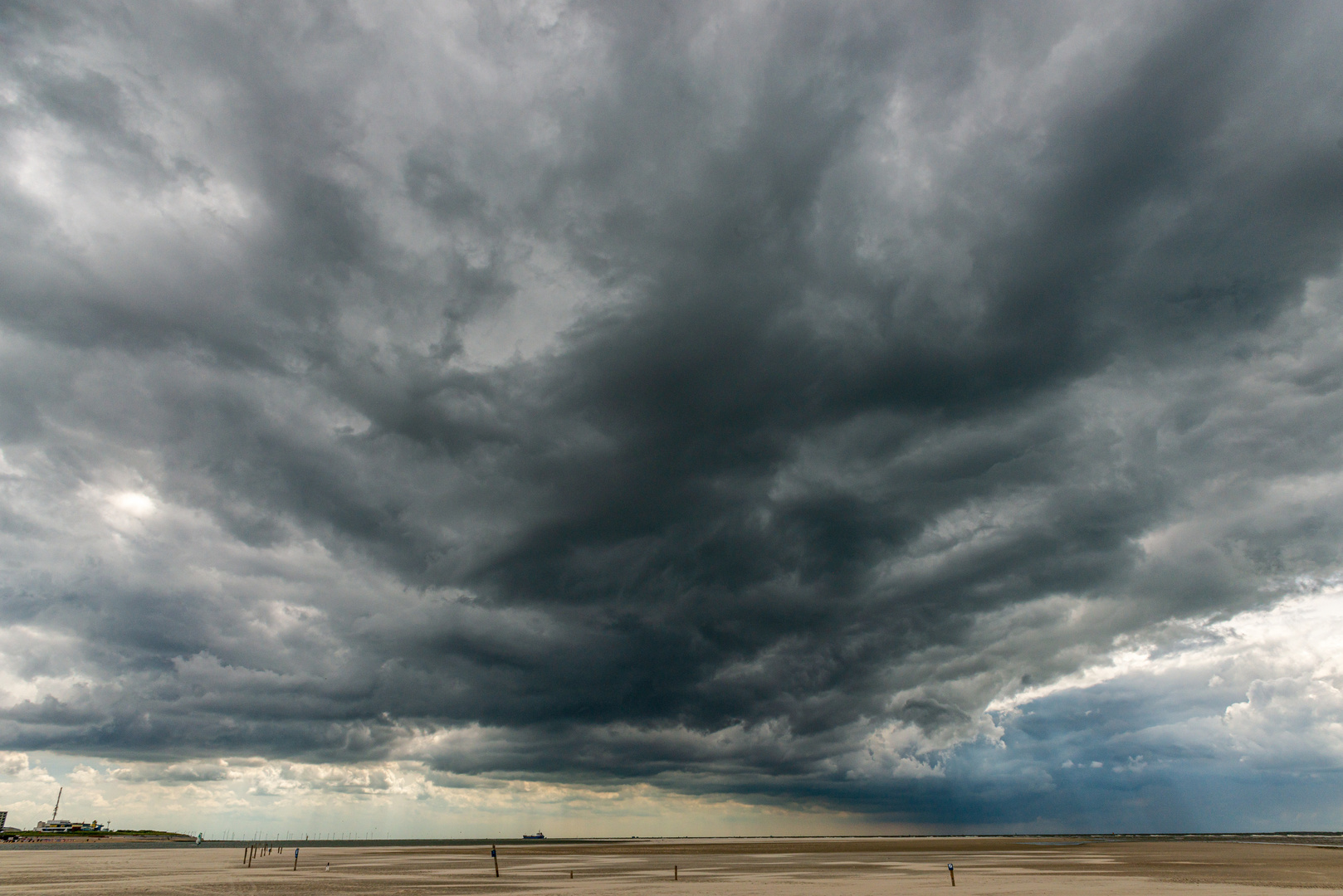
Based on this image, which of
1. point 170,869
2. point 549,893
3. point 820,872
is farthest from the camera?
point 170,869

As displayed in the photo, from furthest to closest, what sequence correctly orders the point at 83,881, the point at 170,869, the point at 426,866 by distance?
the point at 426,866, the point at 170,869, the point at 83,881

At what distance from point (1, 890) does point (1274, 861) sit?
174 metres

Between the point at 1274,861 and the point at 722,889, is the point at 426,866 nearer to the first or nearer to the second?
the point at 722,889

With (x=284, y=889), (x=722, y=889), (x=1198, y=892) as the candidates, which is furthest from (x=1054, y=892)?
(x=284, y=889)

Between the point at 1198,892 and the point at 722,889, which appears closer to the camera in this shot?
the point at 1198,892

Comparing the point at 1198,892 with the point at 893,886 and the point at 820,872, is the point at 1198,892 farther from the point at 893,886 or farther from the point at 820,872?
the point at 820,872

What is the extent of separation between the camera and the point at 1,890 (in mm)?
71125

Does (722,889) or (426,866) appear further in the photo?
(426,866)

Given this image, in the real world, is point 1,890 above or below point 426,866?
above

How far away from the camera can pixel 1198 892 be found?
64.6m

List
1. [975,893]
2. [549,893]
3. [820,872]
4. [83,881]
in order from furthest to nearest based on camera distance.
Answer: [820,872]
[83,881]
[549,893]
[975,893]

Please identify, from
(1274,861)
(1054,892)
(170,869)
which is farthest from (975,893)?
(170,869)

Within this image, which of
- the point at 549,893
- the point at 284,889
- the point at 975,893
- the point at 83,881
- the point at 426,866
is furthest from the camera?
the point at 426,866

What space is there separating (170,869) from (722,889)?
9800 cm
